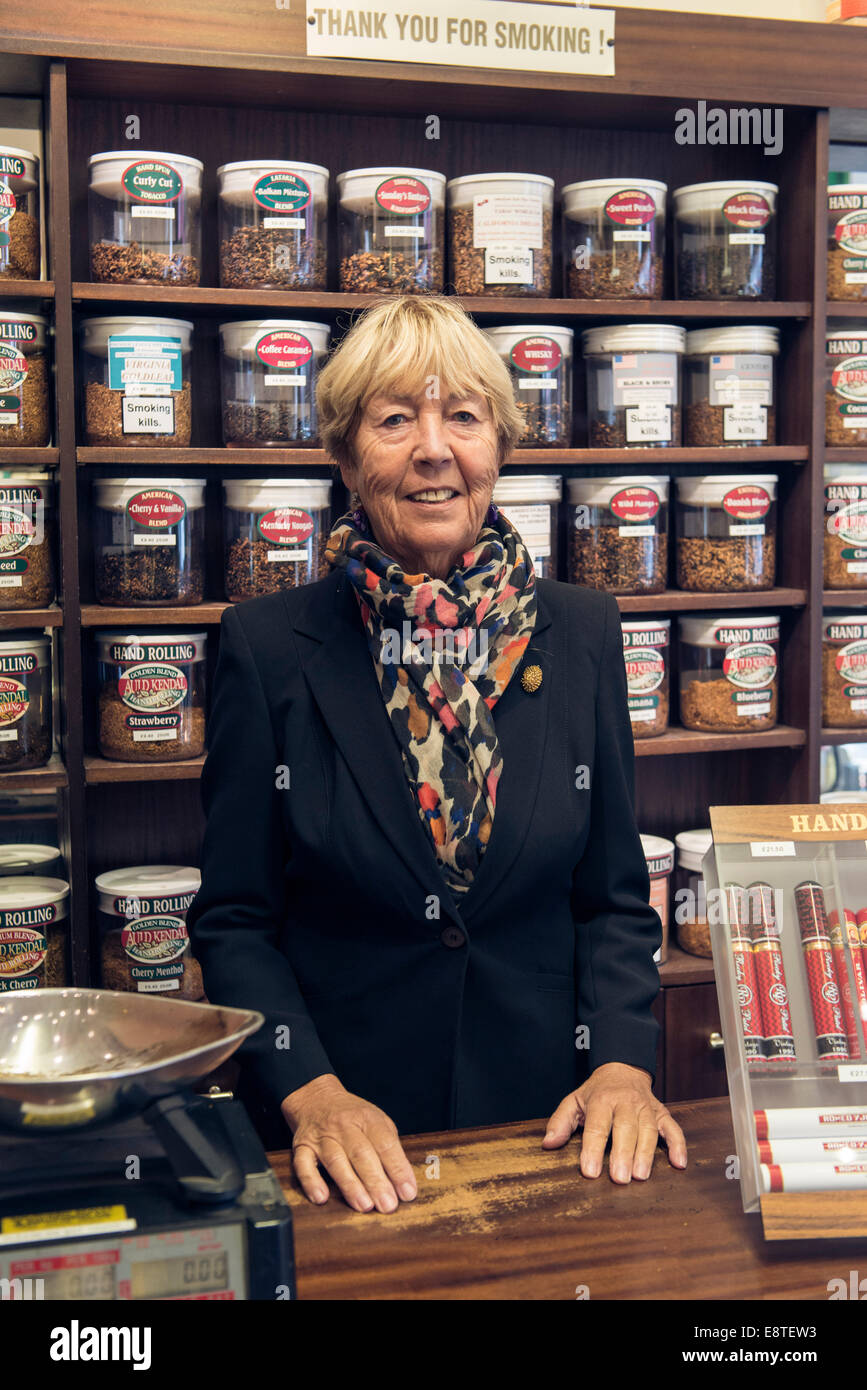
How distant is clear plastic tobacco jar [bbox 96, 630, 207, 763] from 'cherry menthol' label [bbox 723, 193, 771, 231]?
47.9 inches

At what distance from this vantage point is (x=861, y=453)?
92.1 inches

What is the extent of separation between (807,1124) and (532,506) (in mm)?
1390

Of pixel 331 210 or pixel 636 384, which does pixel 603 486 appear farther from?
pixel 331 210

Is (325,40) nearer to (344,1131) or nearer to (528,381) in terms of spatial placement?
(528,381)

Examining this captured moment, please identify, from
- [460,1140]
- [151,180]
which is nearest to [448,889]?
[460,1140]

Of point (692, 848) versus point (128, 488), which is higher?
point (128, 488)

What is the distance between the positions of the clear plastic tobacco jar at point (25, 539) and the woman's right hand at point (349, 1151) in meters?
1.10

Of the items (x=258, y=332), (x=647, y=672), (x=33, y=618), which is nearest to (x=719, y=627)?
(x=647, y=672)

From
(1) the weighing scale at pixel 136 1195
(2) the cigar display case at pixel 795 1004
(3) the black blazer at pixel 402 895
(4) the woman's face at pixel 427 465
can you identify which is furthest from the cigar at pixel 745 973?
(4) the woman's face at pixel 427 465

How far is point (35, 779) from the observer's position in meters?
1.98

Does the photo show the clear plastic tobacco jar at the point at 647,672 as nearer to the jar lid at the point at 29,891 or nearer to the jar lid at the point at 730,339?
the jar lid at the point at 730,339

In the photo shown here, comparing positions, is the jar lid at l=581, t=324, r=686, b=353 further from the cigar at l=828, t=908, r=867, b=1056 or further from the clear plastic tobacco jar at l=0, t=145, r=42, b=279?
the cigar at l=828, t=908, r=867, b=1056

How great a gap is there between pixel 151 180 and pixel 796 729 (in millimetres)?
1487
